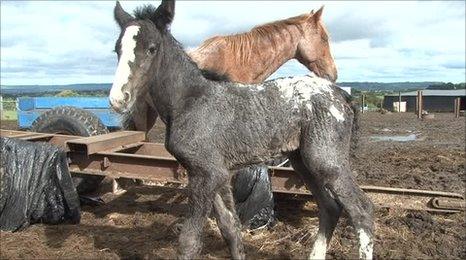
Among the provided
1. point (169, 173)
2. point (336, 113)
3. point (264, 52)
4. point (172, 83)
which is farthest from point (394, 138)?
point (172, 83)

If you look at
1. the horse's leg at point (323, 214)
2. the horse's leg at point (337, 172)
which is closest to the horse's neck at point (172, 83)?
the horse's leg at point (337, 172)

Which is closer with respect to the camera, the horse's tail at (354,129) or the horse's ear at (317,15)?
the horse's tail at (354,129)

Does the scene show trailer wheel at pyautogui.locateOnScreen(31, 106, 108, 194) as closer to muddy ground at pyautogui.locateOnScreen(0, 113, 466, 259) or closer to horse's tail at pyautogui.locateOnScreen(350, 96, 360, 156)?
muddy ground at pyautogui.locateOnScreen(0, 113, 466, 259)

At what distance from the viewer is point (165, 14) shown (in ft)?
12.6

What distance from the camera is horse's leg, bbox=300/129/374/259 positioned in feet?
13.2

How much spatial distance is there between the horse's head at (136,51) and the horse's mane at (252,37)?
9.14ft

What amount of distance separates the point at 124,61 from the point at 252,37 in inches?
144

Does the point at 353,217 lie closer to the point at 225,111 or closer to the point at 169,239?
the point at 225,111

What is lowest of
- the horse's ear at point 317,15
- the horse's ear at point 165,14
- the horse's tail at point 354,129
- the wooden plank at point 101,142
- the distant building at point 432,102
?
the distant building at point 432,102

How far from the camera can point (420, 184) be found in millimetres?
8484

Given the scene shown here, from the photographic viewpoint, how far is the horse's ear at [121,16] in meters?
3.90

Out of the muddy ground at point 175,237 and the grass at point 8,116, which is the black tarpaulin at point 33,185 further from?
the grass at point 8,116

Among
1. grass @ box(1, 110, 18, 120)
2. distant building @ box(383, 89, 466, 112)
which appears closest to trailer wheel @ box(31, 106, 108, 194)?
grass @ box(1, 110, 18, 120)

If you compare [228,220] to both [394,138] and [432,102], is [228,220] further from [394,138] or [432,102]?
[432,102]
